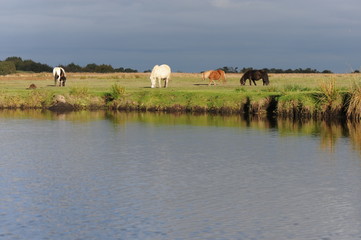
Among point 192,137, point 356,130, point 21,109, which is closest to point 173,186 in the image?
point 192,137

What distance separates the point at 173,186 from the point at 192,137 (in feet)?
28.6

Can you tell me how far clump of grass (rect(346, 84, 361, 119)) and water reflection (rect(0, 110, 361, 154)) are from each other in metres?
1.04

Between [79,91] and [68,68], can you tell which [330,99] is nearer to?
[79,91]

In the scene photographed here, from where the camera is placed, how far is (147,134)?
2392 cm

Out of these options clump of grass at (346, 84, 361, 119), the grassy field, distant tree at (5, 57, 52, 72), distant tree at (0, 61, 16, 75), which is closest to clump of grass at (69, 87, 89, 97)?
the grassy field

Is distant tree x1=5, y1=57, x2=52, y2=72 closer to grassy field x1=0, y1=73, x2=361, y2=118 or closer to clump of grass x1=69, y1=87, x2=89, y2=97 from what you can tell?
grassy field x1=0, y1=73, x2=361, y2=118

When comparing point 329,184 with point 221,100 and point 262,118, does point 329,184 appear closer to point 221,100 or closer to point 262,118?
point 262,118

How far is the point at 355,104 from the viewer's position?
2825 cm

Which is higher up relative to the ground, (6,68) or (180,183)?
(6,68)

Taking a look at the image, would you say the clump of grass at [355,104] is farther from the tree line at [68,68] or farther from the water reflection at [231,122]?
the tree line at [68,68]

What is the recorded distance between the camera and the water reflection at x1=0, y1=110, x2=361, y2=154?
2391 centimetres

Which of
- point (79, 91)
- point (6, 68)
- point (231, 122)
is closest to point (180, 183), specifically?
point (231, 122)

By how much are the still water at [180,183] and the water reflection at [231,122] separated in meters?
0.18

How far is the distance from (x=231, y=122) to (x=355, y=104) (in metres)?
5.12
